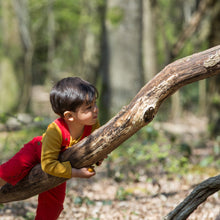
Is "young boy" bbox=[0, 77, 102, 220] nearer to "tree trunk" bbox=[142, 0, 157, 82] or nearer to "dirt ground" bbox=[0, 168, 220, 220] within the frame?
"dirt ground" bbox=[0, 168, 220, 220]

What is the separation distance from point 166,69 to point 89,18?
567 inches

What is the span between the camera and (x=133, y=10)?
6.91 metres

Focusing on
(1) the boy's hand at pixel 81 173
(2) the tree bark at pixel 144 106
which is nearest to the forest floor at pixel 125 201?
(1) the boy's hand at pixel 81 173

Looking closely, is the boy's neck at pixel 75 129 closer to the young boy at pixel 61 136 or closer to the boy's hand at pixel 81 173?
the young boy at pixel 61 136

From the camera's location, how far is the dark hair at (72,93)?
2.43m

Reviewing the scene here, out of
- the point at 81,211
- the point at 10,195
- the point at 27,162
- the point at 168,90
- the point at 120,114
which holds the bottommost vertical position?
the point at 81,211

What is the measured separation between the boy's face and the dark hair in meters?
0.04

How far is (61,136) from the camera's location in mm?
2557

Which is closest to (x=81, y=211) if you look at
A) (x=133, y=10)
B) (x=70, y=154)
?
(x=70, y=154)

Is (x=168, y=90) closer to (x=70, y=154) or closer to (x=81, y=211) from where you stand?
(x=70, y=154)

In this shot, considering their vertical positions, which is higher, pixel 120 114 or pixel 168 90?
pixel 168 90

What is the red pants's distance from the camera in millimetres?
2635

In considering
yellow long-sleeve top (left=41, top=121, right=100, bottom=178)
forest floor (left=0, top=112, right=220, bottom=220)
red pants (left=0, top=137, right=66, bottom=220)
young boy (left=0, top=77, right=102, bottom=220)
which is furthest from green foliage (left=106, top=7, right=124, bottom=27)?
yellow long-sleeve top (left=41, top=121, right=100, bottom=178)

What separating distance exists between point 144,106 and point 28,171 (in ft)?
3.67
